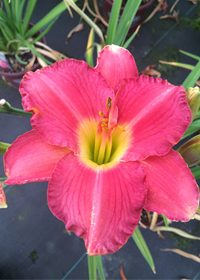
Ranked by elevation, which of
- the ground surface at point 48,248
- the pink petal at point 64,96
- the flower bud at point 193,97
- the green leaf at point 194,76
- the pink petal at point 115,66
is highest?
the green leaf at point 194,76

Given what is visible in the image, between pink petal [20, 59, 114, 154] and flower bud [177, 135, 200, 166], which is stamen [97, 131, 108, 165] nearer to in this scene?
pink petal [20, 59, 114, 154]

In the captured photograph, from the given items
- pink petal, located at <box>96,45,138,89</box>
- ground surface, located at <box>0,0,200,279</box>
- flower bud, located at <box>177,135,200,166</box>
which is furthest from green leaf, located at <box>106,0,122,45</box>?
ground surface, located at <box>0,0,200,279</box>

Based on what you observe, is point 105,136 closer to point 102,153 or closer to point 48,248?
point 102,153

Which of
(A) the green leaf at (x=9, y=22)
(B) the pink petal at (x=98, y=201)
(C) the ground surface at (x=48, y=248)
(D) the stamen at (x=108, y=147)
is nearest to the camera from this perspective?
(B) the pink petal at (x=98, y=201)

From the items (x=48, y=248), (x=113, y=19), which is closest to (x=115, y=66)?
(x=113, y=19)

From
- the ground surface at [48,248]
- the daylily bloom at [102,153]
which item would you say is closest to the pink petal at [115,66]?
the daylily bloom at [102,153]

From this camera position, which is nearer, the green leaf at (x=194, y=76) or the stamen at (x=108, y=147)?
the stamen at (x=108, y=147)

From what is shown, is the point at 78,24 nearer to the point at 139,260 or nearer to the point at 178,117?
the point at 178,117

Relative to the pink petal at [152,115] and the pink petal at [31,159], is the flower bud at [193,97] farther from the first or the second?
the pink petal at [31,159]
